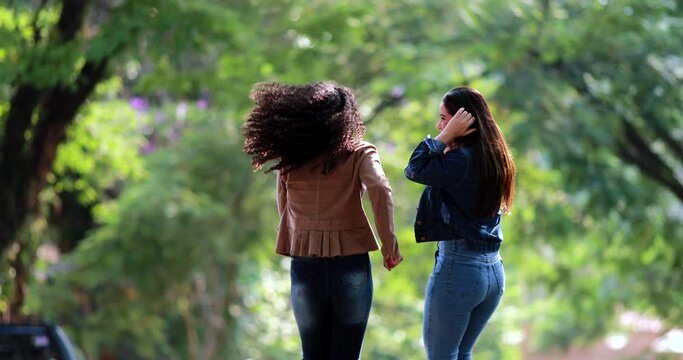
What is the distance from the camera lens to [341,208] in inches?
164

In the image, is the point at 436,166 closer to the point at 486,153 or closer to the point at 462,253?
the point at 486,153

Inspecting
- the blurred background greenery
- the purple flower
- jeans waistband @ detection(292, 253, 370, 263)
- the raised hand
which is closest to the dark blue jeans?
jeans waistband @ detection(292, 253, 370, 263)

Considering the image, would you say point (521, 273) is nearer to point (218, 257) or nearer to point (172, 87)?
point (218, 257)

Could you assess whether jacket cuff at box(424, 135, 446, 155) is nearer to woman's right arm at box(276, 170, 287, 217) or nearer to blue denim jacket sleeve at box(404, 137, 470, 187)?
blue denim jacket sleeve at box(404, 137, 470, 187)

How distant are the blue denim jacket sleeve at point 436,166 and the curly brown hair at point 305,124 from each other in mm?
247

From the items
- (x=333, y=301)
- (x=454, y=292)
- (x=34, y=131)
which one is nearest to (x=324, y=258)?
(x=333, y=301)

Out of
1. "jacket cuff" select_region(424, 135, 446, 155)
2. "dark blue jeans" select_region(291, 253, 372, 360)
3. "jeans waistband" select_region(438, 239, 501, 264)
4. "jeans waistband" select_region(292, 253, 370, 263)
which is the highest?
"jacket cuff" select_region(424, 135, 446, 155)

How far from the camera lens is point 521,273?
51.7ft

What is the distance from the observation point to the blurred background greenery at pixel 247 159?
9.66 meters

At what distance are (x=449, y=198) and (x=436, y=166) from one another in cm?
16

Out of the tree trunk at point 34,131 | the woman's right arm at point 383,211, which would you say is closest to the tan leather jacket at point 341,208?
the woman's right arm at point 383,211

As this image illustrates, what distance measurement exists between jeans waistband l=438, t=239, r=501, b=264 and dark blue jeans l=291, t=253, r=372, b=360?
0.90 feet

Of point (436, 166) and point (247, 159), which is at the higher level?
point (436, 166)

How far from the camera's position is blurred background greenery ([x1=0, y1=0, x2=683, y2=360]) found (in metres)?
9.66
